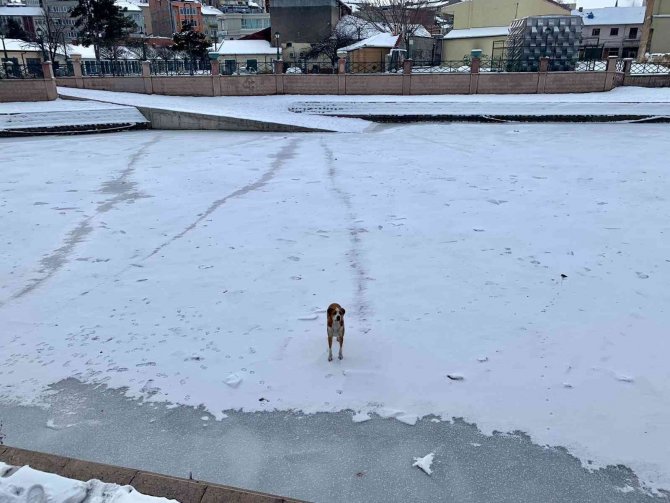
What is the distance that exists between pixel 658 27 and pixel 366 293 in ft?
147

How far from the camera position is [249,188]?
10.5m

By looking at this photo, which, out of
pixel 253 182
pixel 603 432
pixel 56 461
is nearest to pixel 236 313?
pixel 56 461

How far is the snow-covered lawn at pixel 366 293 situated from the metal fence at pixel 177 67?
17.7 m

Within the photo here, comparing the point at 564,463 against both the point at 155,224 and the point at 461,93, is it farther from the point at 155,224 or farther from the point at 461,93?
the point at 461,93

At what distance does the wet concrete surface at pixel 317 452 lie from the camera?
317 cm

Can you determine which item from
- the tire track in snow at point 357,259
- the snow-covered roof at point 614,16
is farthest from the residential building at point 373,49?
the tire track in snow at point 357,259

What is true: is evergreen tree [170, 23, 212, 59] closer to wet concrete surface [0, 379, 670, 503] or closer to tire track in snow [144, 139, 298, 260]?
tire track in snow [144, 139, 298, 260]

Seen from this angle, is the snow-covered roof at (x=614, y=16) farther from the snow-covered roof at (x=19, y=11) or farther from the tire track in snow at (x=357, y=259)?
the snow-covered roof at (x=19, y=11)

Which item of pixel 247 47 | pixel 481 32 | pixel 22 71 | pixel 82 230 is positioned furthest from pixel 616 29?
pixel 82 230

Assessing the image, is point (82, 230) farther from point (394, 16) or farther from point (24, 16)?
point (24, 16)

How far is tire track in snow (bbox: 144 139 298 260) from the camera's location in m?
7.64

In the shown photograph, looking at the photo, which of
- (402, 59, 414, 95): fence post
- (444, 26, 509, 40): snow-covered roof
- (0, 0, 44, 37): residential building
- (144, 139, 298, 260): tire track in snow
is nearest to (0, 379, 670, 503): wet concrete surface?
(144, 139, 298, 260): tire track in snow

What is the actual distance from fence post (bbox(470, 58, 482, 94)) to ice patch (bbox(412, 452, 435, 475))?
24.4 meters

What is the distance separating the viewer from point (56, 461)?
112 inches
